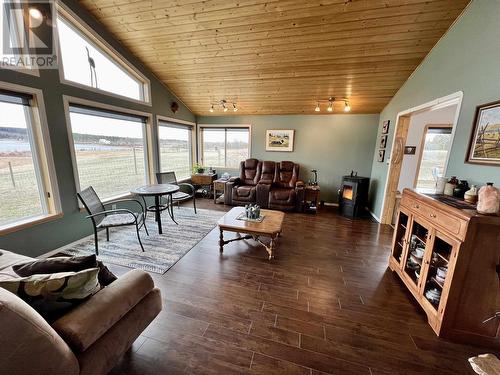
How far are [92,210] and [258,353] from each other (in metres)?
2.59

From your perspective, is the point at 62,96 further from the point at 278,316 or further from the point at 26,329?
the point at 278,316

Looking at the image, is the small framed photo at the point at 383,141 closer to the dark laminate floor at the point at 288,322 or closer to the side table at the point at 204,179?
the dark laminate floor at the point at 288,322

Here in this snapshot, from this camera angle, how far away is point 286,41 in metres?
2.92

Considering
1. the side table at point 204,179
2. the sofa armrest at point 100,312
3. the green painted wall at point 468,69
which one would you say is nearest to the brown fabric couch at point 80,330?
the sofa armrest at point 100,312

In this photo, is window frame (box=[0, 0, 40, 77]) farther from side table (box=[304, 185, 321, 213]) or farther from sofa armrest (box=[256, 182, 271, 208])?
side table (box=[304, 185, 321, 213])

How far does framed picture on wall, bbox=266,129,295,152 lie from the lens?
5.24 metres

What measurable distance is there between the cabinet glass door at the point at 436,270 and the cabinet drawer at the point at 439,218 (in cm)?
12

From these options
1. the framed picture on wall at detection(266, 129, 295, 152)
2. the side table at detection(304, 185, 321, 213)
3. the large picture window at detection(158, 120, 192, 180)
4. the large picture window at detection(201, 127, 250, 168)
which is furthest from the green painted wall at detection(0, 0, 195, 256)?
the side table at detection(304, 185, 321, 213)

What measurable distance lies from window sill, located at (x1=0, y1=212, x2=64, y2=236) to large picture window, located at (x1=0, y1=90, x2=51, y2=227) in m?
0.07

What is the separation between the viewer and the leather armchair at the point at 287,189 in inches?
177

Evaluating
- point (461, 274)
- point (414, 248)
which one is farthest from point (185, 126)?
point (461, 274)

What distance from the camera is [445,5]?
223 centimetres

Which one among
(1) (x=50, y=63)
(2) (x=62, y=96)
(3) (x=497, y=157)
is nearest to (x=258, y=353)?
(3) (x=497, y=157)

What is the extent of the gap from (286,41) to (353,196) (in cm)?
308
